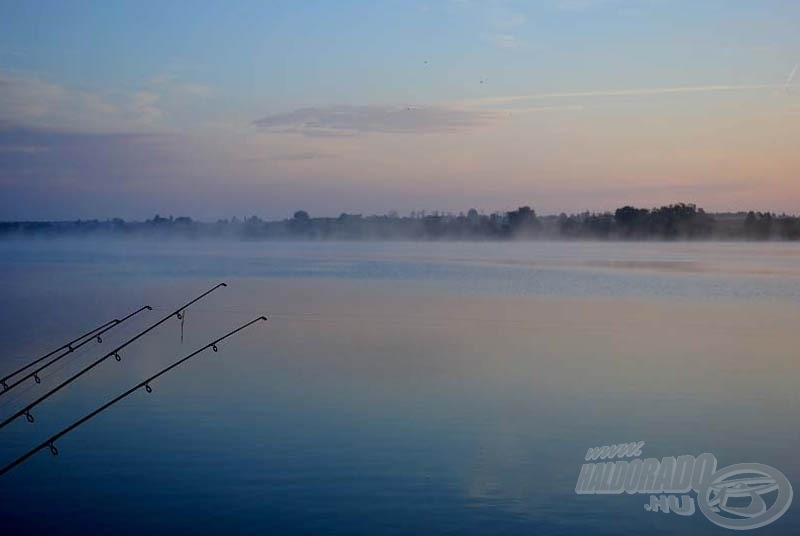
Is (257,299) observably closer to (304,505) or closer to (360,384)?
(360,384)

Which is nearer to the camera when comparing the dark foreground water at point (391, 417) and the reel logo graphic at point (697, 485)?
the dark foreground water at point (391, 417)

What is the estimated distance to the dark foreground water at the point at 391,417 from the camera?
30.1ft

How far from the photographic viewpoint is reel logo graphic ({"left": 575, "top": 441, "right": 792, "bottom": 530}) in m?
9.30

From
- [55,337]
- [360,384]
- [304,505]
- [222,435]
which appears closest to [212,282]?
[55,337]

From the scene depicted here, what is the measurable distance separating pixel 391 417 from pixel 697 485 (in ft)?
14.2

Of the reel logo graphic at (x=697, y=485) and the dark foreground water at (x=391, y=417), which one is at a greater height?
the dark foreground water at (x=391, y=417)

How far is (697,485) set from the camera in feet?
33.3

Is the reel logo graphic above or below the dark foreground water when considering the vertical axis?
below

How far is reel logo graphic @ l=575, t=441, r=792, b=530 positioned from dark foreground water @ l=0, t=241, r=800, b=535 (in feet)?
0.56

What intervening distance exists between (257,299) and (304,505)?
23183 mm

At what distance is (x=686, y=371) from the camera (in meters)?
17.1

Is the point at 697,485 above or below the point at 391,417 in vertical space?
below

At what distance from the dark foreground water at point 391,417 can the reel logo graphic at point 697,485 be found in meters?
0.17

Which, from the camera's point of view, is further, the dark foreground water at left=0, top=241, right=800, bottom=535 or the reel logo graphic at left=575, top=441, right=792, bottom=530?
the reel logo graphic at left=575, top=441, right=792, bottom=530
